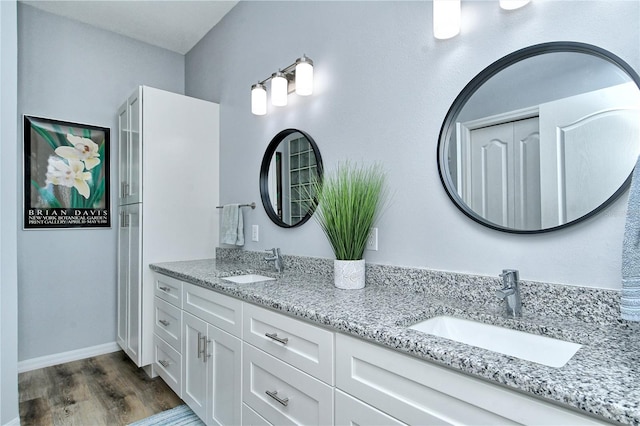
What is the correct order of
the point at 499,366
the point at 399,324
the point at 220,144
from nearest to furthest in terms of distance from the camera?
the point at 499,366 < the point at 399,324 < the point at 220,144

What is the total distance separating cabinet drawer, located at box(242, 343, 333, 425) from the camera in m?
1.17

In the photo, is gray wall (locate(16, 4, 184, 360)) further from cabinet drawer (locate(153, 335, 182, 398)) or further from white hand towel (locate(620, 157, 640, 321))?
white hand towel (locate(620, 157, 640, 321))

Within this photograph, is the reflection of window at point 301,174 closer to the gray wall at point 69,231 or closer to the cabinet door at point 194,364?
the cabinet door at point 194,364

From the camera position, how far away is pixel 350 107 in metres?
1.85

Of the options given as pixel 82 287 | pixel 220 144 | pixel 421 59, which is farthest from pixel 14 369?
pixel 421 59

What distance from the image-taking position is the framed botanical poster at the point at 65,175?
276 cm

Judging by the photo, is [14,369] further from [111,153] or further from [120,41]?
[120,41]

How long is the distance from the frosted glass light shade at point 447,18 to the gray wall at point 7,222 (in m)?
2.22

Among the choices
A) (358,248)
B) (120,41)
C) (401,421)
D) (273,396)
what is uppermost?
(120,41)

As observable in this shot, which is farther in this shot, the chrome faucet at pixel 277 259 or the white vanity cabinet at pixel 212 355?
the chrome faucet at pixel 277 259

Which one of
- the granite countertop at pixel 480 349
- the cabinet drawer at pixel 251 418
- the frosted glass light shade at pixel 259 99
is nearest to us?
the granite countertop at pixel 480 349

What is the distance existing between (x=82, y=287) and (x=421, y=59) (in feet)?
10.2

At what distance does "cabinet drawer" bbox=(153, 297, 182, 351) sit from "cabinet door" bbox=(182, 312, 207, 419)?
0.29 feet

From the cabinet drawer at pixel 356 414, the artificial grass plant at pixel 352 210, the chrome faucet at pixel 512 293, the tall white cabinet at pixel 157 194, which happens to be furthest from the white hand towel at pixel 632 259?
the tall white cabinet at pixel 157 194
